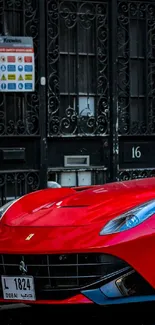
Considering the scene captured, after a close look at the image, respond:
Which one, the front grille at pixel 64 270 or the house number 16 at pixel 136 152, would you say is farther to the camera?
the house number 16 at pixel 136 152

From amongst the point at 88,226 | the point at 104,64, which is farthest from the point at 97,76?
the point at 88,226

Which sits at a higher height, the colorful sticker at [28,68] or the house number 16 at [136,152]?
the colorful sticker at [28,68]

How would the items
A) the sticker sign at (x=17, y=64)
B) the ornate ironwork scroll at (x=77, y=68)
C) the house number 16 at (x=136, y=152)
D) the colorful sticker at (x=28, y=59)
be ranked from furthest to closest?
the house number 16 at (x=136, y=152)
the ornate ironwork scroll at (x=77, y=68)
the colorful sticker at (x=28, y=59)
the sticker sign at (x=17, y=64)

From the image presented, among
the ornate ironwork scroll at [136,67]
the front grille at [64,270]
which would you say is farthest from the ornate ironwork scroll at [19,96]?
the front grille at [64,270]

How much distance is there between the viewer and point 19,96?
884cm

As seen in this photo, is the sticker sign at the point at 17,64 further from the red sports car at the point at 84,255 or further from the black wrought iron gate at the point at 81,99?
the red sports car at the point at 84,255

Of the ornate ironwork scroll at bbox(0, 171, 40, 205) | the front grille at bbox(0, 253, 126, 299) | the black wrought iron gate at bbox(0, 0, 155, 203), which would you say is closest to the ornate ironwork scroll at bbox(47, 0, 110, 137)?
the black wrought iron gate at bbox(0, 0, 155, 203)

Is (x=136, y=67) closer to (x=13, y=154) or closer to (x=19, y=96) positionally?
(x=19, y=96)

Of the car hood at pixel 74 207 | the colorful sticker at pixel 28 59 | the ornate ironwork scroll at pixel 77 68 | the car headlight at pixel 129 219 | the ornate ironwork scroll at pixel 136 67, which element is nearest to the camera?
the car headlight at pixel 129 219

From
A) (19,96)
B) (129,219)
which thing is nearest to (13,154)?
(19,96)

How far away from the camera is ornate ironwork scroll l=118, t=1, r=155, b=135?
31.2ft

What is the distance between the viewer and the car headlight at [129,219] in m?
4.18

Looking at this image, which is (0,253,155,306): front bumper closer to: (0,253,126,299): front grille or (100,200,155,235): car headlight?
(0,253,126,299): front grille

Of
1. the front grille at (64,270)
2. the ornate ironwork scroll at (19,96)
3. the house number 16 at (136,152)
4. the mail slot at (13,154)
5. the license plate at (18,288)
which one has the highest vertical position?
the ornate ironwork scroll at (19,96)
